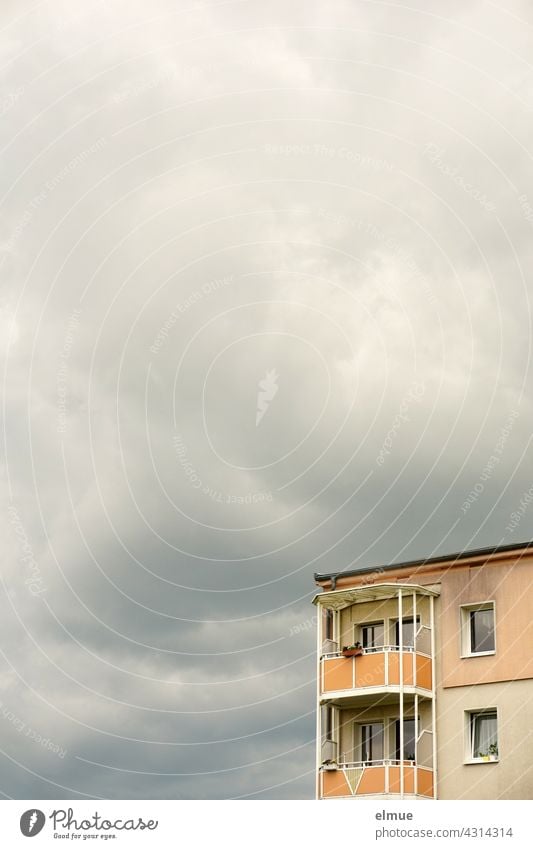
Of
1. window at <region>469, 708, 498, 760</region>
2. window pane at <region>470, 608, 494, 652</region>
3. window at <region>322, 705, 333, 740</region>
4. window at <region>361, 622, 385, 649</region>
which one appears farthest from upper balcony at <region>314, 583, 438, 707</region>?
window at <region>469, 708, 498, 760</region>

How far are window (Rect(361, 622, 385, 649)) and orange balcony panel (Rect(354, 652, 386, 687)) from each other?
176 cm

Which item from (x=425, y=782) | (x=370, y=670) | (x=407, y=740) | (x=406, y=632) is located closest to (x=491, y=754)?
(x=425, y=782)

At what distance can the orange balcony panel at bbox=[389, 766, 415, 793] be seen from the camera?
4250 centimetres

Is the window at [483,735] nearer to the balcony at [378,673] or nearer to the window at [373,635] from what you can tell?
the balcony at [378,673]

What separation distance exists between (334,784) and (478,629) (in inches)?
325

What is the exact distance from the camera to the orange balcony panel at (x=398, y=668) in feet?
145

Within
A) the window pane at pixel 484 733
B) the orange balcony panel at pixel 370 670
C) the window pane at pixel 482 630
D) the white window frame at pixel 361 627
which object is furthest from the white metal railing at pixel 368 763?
the window pane at pixel 482 630

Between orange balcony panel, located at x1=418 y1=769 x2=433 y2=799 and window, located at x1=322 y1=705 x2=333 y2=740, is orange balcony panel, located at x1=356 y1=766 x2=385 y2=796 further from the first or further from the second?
window, located at x1=322 y1=705 x2=333 y2=740

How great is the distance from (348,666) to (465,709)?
4869 mm

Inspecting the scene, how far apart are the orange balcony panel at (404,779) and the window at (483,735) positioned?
2403 mm
